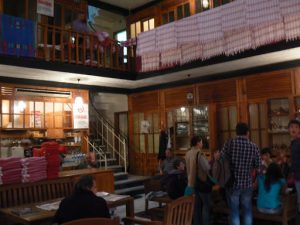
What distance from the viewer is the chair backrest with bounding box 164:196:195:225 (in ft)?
10.1

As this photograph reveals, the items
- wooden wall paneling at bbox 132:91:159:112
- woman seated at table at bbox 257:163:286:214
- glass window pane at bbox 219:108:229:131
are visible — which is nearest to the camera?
woman seated at table at bbox 257:163:286:214

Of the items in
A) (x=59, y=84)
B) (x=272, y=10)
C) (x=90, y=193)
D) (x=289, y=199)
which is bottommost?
(x=289, y=199)

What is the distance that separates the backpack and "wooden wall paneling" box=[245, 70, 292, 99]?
13.8 feet

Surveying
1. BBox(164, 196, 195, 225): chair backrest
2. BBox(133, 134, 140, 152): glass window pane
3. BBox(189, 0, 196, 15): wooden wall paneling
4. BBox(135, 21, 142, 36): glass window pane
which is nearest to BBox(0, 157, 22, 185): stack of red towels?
BBox(164, 196, 195, 225): chair backrest

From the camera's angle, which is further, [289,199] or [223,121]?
[223,121]

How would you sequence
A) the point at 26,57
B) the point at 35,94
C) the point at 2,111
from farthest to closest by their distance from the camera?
the point at 35,94 → the point at 2,111 → the point at 26,57

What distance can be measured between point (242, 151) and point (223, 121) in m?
4.85

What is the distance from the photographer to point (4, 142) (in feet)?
26.4

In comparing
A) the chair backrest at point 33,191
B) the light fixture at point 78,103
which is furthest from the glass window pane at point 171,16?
the chair backrest at point 33,191

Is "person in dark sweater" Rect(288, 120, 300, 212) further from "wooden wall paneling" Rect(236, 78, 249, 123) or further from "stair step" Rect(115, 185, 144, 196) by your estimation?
"stair step" Rect(115, 185, 144, 196)

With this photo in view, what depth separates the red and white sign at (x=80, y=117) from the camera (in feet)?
29.8

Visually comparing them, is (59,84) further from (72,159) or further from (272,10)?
(272,10)

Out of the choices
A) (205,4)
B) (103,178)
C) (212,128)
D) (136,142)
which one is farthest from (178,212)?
(136,142)

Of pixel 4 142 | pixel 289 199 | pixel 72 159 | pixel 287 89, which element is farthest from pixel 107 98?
pixel 289 199
